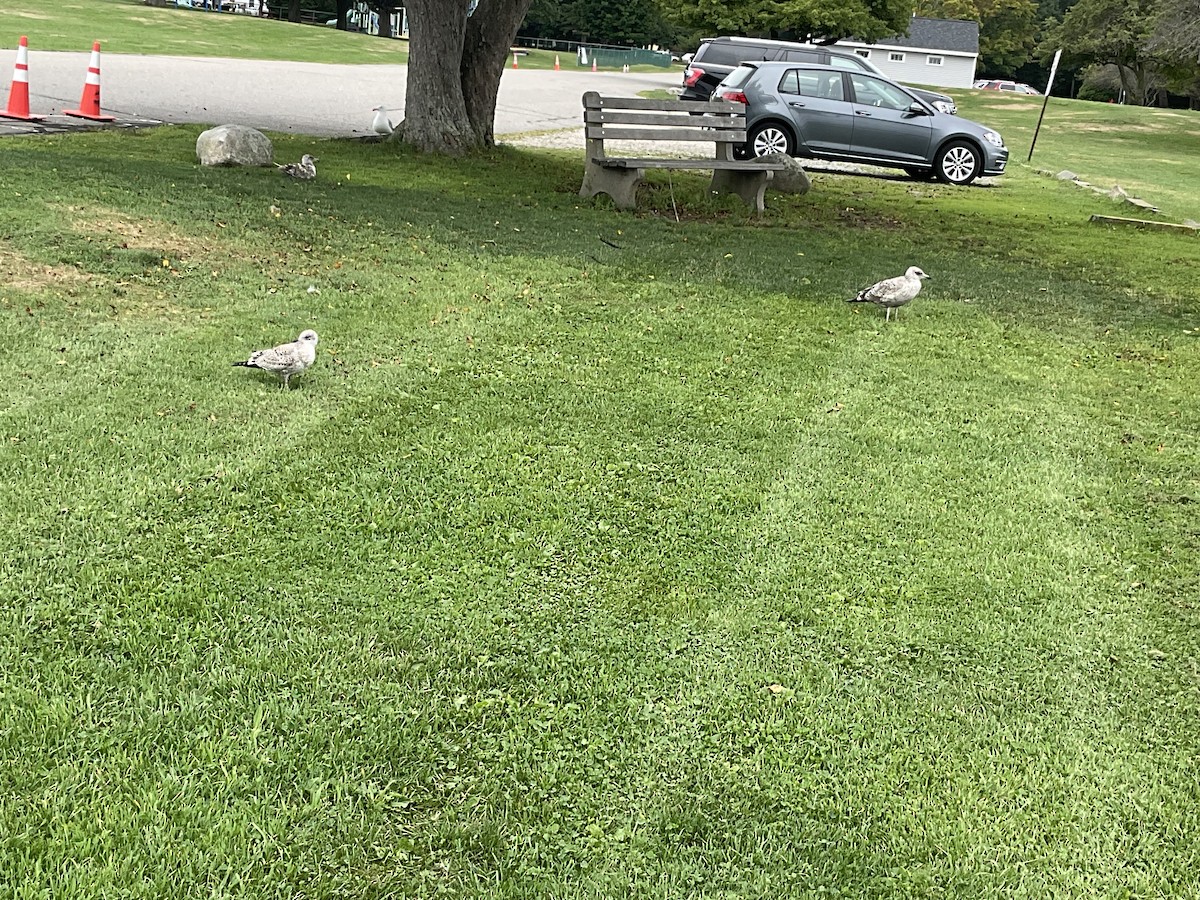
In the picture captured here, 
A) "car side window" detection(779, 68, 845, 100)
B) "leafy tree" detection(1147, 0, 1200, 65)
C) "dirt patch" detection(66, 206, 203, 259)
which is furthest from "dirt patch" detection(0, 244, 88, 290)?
"leafy tree" detection(1147, 0, 1200, 65)

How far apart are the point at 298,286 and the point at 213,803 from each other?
182 inches

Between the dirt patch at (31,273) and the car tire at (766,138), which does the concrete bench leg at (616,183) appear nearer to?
the dirt patch at (31,273)

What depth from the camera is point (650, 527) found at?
3967 mm

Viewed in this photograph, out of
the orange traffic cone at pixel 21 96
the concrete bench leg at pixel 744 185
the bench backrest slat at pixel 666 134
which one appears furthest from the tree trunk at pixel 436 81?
the orange traffic cone at pixel 21 96

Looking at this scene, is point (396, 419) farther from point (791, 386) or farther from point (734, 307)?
point (734, 307)

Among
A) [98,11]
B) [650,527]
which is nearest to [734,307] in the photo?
[650,527]

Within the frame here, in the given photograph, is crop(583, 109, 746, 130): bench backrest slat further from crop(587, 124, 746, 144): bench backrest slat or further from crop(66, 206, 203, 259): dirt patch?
crop(66, 206, 203, 259): dirt patch

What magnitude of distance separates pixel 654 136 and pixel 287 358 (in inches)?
283

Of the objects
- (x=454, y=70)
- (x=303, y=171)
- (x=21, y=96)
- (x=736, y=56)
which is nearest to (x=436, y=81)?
(x=454, y=70)

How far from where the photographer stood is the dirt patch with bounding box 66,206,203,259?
273 inches

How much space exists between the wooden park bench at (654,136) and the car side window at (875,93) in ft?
20.4

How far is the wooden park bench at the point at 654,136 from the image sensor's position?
10672mm

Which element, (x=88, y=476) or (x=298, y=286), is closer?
(x=88, y=476)

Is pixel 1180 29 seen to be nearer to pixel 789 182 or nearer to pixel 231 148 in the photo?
pixel 789 182
